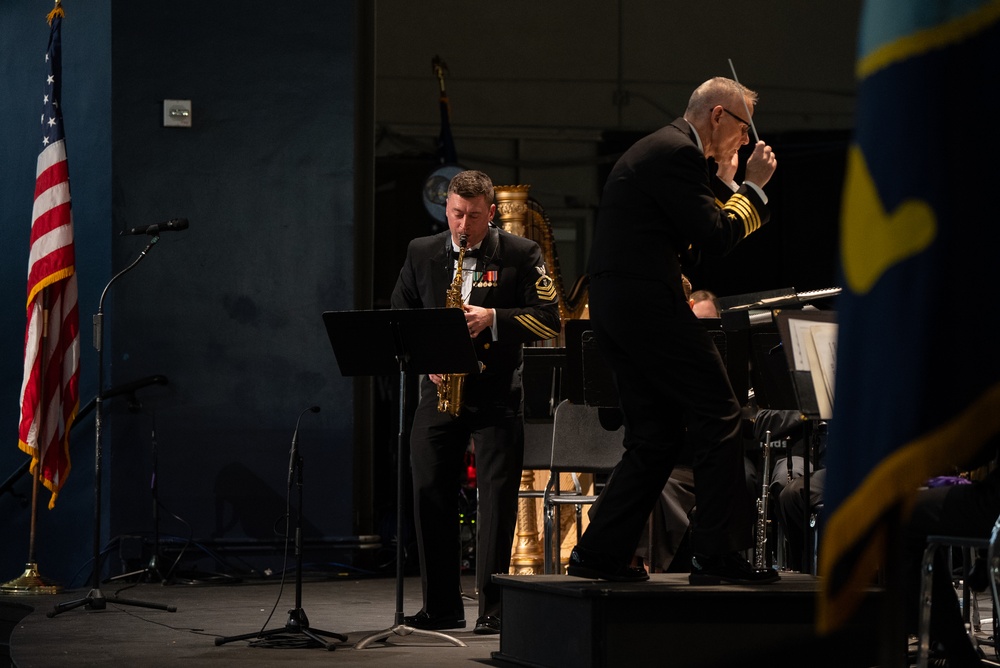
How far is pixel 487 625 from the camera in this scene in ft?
16.8

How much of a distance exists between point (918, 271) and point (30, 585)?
625cm

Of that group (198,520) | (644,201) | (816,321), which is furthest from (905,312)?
(198,520)

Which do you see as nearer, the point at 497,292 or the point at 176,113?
the point at 497,292

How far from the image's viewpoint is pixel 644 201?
4.11 meters

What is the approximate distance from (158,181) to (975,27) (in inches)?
257

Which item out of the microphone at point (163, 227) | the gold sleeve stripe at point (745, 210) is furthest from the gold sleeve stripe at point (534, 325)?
the microphone at point (163, 227)

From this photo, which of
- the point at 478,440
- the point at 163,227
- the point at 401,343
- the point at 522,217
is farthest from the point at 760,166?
the point at 163,227

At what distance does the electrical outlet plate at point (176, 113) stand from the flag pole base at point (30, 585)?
260 cm

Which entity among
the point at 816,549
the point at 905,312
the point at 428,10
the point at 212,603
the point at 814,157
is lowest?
the point at 212,603

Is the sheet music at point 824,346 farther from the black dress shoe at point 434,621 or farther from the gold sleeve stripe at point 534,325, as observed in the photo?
the black dress shoe at point 434,621

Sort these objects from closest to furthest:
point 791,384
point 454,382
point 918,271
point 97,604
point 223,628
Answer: point 918,271 < point 791,384 < point 454,382 < point 223,628 < point 97,604

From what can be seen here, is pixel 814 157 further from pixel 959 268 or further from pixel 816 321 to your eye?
pixel 959 268

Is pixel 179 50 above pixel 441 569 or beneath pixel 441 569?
above

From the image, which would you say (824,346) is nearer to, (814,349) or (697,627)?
(814,349)
